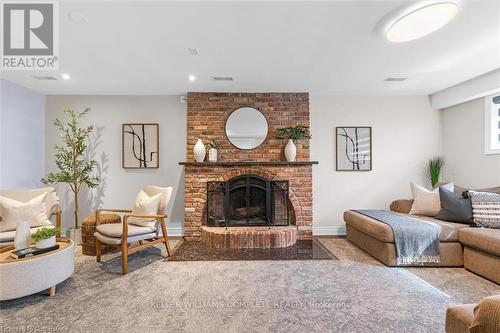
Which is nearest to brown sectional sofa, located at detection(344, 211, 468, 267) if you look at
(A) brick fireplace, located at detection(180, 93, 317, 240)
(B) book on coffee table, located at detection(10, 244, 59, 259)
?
(A) brick fireplace, located at detection(180, 93, 317, 240)

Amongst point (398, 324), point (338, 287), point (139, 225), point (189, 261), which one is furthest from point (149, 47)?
point (398, 324)

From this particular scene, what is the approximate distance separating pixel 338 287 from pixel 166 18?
→ 3.03m

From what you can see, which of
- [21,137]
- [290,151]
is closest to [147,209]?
[290,151]

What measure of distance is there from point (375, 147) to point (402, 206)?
1.13 meters

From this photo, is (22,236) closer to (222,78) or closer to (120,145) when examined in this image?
(120,145)

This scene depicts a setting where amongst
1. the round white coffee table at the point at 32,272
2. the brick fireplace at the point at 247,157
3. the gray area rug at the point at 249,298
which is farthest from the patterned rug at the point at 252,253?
the round white coffee table at the point at 32,272

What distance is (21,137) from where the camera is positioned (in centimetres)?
370

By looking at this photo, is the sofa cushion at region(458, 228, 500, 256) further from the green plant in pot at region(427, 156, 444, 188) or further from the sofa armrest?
the green plant in pot at region(427, 156, 444, 188)

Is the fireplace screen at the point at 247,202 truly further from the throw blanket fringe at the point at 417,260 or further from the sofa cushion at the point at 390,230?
the throw blanket fringe at the point at 417,260

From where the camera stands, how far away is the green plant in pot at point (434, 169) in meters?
4.10

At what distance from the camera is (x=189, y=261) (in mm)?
2979

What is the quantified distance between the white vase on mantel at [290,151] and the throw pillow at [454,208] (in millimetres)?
2122

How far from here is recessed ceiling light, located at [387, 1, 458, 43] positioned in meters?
1.88

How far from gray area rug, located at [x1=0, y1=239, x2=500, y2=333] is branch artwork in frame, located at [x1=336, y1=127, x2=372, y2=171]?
6.15 feet
